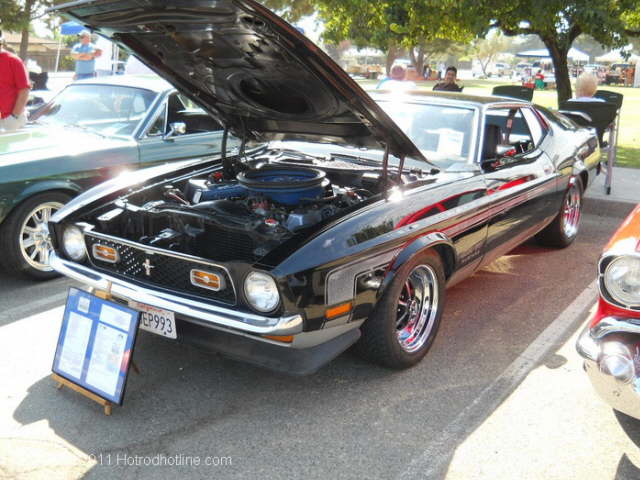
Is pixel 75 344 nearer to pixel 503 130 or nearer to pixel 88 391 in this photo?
pixel 88 391

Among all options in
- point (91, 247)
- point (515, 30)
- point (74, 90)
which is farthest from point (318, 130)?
point (515, 30)

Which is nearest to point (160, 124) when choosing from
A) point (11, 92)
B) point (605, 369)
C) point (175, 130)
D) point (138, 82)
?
point (175, 130)

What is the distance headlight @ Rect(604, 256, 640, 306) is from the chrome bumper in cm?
132

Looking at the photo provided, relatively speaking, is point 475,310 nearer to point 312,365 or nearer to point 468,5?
point 312,365

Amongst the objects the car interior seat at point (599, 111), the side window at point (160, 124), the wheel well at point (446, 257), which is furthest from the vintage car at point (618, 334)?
the car interior seat at point (599, 111)

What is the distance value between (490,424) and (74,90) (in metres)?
5.28

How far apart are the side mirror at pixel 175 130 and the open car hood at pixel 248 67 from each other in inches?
61.5

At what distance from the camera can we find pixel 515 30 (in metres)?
10.6

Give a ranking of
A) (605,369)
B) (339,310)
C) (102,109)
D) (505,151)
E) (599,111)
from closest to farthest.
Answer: (605,369)
(339,310)
(505,151)
(102,109)
(599,111)

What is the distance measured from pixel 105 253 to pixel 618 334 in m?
2.47

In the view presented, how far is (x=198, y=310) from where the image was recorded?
286 centimetres

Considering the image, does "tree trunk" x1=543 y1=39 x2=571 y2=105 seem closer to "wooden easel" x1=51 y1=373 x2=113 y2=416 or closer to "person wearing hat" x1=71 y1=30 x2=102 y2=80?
"person wearing hat" x1=71 y1=30 x2=102 y2=80

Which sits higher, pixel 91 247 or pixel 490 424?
pixel 91 247

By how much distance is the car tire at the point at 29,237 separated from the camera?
4520 mm
